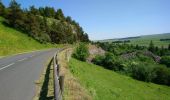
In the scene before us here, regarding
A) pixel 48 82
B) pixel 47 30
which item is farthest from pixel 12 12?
pixel 48 82

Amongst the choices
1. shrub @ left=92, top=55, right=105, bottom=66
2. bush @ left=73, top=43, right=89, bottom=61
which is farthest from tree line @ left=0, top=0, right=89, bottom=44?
bush @ left=73, top=43, right=89, bottom=61

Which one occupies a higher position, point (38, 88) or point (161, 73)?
point (38, 88)

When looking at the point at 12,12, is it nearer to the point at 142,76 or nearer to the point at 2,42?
the point at 2,42

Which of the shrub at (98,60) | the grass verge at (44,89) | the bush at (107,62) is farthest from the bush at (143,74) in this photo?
the grass verge at (44,89)

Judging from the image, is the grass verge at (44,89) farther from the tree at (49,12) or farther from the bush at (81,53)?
the tree at (49,12)

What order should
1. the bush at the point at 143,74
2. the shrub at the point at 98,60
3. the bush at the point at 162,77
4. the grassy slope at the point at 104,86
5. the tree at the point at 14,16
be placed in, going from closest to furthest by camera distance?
1. the grassy slope at the point at 104,86
2. the shrub at the point at 98,60
3. the bush at the point at 143,74
4. the bush at the point at 162,77
5. the tree at the point at 14,16

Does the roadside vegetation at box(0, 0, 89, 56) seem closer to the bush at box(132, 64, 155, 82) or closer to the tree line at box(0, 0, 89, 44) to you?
the tree line at box(0, 0, 89, 44)

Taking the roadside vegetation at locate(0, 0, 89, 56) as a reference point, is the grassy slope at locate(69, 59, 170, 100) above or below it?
below

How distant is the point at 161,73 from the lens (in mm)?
58188

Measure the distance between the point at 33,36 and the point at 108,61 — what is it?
1194 inches

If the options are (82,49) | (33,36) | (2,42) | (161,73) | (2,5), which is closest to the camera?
(82,49)

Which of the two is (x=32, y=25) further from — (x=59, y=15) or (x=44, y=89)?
(x=44, y=89)

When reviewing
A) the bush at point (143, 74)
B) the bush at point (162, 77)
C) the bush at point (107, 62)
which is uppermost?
the bush at point (107, 62)

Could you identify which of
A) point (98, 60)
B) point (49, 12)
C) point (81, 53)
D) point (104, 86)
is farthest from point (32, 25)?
point (104, 86)
